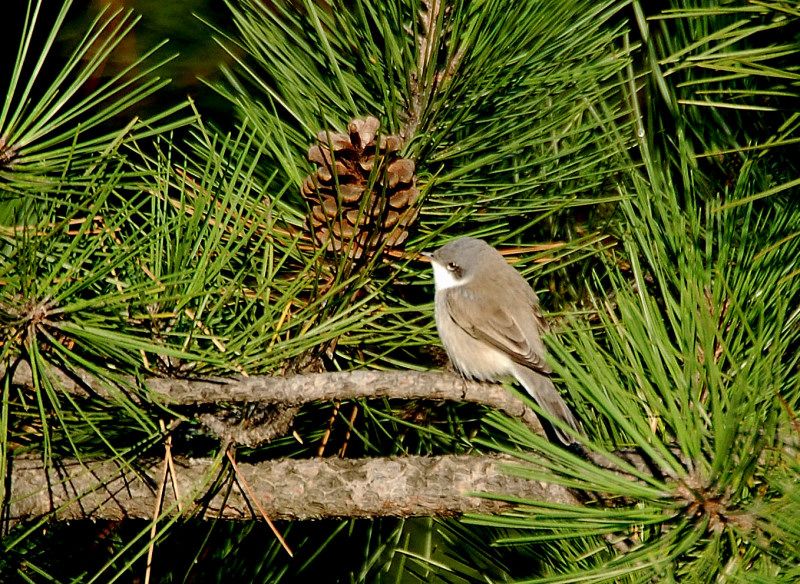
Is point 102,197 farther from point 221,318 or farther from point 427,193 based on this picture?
point 427,193

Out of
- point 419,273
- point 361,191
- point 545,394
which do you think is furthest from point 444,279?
point 361,191

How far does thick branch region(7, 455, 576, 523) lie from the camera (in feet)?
5.37

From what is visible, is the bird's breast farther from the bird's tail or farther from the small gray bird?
the bird's tail

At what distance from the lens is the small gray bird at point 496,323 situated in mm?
2867

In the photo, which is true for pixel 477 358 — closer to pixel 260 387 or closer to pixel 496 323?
pixel 496 323

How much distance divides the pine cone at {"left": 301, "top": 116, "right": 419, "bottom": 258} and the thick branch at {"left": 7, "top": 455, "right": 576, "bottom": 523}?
478 mm

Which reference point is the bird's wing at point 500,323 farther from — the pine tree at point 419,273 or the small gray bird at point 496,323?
the pine tree at point 419,273

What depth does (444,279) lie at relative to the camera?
289cm

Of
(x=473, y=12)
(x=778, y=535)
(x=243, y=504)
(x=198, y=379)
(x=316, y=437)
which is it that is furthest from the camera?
(x=316, y=437)

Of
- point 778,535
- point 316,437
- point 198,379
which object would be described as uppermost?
point 198,379

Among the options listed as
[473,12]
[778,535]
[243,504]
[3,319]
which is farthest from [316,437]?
[778,535]

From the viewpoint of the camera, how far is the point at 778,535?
1.16 meters

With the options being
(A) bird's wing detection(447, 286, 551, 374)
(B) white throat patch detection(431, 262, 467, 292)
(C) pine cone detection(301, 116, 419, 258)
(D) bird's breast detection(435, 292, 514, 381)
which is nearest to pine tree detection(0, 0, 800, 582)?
(C) pine cone detection(301, 116, 419, 258)

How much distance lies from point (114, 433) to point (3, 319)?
0.59m
